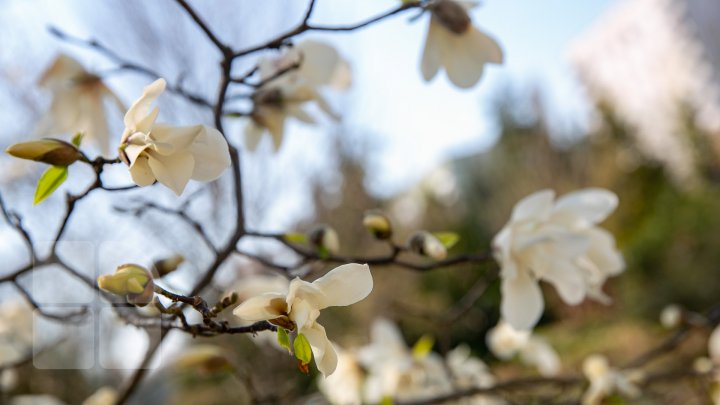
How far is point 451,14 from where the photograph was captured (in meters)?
0.54

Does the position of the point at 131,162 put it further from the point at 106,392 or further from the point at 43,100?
the point at 43,100

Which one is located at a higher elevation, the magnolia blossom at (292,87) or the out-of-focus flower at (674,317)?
the magnolia blossom at (292,87)

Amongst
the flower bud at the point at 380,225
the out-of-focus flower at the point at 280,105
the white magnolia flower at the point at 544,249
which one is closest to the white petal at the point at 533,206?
the white magnolia flower at the point at 544,249

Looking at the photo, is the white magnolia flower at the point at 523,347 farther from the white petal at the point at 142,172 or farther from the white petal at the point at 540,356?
the white petal at the point at 142,172

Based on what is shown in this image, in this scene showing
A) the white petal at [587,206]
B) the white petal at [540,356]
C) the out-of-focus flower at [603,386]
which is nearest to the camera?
the white petal at [587,206]

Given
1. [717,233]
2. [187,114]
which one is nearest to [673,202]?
Result: [717,233]

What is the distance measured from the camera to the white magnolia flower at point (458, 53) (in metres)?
0.57

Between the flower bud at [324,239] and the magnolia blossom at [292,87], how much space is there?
4.6 inches

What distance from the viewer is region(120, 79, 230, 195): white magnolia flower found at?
341mm

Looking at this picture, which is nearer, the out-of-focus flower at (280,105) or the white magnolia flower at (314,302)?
the white magnolia flower at (314,302)

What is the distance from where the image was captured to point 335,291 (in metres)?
0.34

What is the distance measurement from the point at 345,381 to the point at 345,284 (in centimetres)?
66

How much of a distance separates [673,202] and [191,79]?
446 centimetres

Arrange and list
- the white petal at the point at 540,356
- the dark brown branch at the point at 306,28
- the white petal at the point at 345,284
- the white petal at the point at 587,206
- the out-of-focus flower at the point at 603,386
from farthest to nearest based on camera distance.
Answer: the white petal at the point at 540,356 < the out-of-focus flower at the point at 603,386 < the white petal at the point at 587,206 < the dark brown branch at the point at 306,28 < the white petal at the point at 345,284
